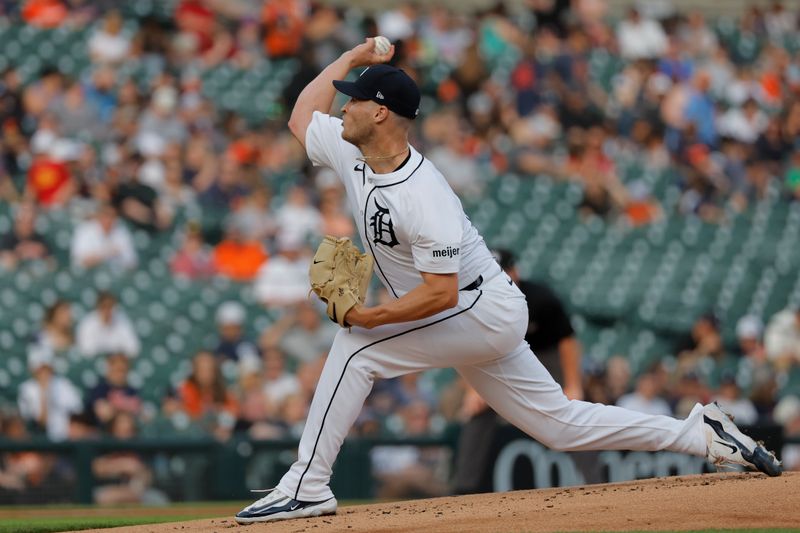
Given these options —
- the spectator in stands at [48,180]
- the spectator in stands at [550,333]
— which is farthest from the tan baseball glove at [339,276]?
the spectator in stands at [48,180]

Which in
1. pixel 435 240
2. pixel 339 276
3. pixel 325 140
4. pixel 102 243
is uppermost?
pixel 325 140

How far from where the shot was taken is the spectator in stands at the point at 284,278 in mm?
11500

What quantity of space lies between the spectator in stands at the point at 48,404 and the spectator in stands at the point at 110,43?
436 centimetres

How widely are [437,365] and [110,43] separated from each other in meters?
8.84

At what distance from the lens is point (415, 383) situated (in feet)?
36.1

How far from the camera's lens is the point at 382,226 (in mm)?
5082

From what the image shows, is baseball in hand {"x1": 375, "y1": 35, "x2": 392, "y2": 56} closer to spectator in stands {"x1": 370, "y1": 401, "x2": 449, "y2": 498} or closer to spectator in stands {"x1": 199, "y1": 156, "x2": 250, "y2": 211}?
spectator in stands {"x1": 370, "y1": 401, "x2": 449, "y2": 498}

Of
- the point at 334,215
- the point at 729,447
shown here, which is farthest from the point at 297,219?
the point at 729,447

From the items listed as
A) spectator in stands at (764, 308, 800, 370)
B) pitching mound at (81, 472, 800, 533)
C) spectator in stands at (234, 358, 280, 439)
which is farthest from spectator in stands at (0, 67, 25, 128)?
pitching mound at (81, 472, 800, 533)

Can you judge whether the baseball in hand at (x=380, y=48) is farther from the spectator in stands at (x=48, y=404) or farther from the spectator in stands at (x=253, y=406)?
the spectator in stands at (x=48, y=404)

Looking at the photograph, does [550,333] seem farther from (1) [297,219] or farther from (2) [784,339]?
(2) [784,339]

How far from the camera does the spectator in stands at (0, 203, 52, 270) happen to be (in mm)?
11172

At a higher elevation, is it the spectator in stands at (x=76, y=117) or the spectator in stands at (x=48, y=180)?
the spectator in stands at (x=76, y=117)

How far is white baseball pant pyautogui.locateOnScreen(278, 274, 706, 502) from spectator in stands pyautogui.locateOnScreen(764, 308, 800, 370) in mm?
7698
